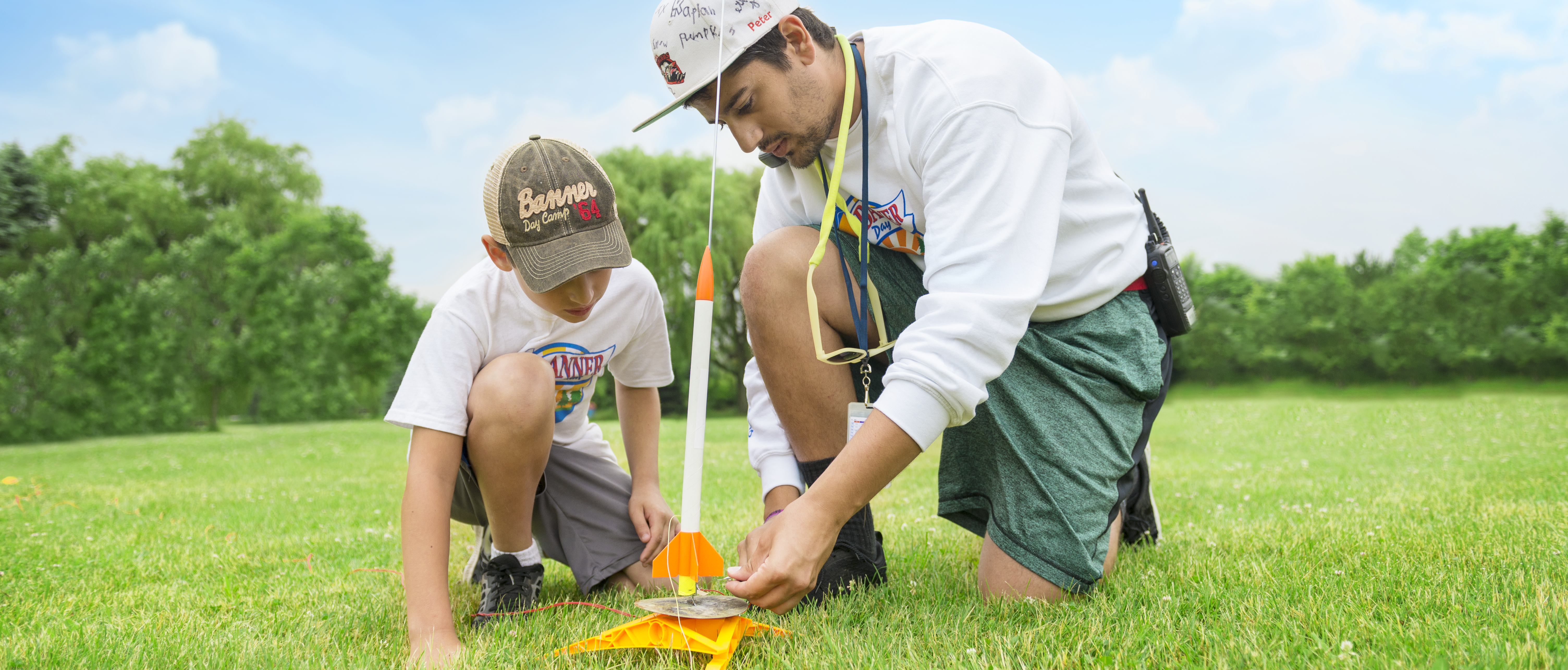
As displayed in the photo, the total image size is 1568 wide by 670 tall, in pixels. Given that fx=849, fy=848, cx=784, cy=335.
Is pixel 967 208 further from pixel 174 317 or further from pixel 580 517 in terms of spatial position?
pixel 174 317

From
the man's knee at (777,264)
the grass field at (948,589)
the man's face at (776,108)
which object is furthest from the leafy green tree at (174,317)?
the man's face at (776,108)

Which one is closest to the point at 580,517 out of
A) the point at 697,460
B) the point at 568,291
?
the point at 568,291

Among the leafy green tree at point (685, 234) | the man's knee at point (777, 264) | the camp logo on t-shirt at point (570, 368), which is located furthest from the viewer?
the leafy green tree at point (685, 234)

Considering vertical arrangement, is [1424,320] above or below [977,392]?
above

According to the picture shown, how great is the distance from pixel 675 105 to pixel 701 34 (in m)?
0.18

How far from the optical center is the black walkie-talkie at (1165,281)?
242cm

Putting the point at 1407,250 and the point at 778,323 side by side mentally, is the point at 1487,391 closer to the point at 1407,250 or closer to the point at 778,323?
the point at 1407,250

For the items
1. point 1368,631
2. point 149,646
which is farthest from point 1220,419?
point 149,646

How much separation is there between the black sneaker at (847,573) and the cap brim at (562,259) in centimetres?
95

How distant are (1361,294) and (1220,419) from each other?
14139 mm

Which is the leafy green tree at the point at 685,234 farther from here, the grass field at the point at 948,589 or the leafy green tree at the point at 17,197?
the grass field at the point at 948,589

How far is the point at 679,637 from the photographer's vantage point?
5.51 feet

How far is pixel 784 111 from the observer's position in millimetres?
2066

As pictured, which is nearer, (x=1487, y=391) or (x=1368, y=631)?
(x=1368, y=631)
